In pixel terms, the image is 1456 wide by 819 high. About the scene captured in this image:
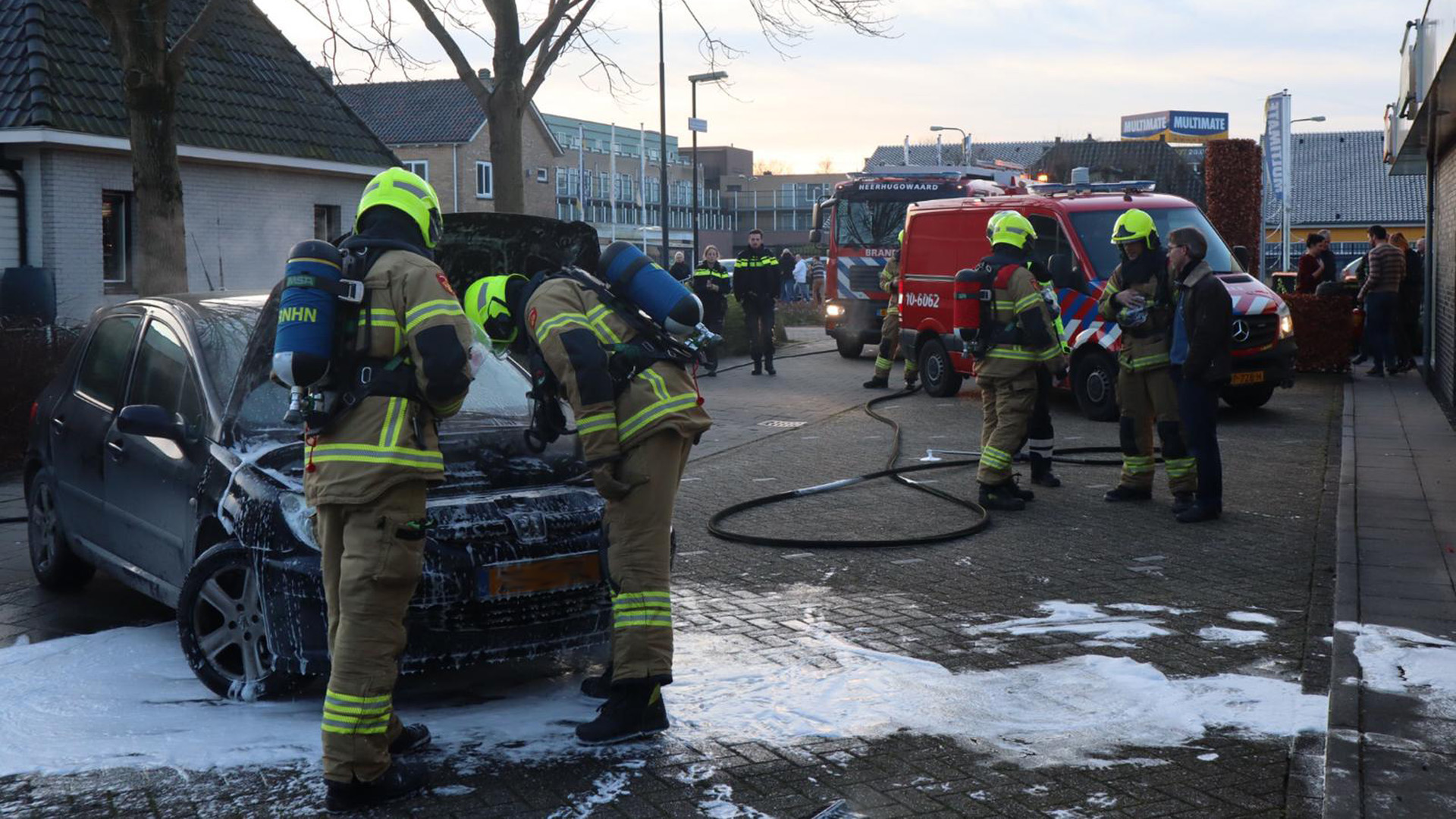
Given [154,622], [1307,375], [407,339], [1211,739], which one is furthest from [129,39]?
[1307,375]

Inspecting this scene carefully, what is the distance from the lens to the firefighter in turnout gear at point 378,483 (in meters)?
4.07

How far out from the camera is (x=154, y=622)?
20.5 feet

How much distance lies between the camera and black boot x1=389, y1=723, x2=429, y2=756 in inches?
177

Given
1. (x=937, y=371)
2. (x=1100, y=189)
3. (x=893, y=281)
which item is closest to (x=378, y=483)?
(x=937, y=371)

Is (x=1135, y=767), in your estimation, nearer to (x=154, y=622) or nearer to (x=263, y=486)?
(x=263, y=486)

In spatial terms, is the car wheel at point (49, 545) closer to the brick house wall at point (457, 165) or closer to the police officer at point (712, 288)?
the police officer at point (712, 288)

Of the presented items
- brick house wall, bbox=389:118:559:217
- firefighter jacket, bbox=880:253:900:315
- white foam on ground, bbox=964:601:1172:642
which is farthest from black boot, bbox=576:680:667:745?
brick house wall, bbox=389:118:559:217

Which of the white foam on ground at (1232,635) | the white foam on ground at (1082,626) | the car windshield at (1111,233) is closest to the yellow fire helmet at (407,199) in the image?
the white foam on ground at (1082,626)

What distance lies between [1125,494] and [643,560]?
5682mm

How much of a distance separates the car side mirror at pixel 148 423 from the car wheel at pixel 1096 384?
1007 cm

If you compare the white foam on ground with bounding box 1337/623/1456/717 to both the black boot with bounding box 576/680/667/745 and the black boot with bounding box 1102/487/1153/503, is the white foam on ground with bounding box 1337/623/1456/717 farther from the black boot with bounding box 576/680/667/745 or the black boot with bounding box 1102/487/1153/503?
the black boot with bounding box 1102/487/1153/503

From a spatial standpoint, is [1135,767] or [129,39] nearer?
[1135,767]

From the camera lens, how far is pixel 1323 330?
58.3ft

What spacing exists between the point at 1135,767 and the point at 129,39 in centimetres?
1163
